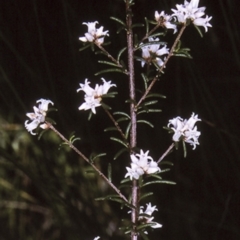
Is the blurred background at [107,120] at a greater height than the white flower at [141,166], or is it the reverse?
the blurred background at [107,120]

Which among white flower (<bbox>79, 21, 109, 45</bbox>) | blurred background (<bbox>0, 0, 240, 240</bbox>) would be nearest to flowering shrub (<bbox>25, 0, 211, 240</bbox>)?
white flower (<bbox>79, 21, 109, 45</bbox>)

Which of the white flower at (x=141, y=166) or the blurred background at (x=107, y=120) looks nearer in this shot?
the white flower at (x=141, y=166)

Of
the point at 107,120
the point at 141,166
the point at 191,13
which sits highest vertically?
the point at 107,120

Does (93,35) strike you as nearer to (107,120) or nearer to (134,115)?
(134,115)

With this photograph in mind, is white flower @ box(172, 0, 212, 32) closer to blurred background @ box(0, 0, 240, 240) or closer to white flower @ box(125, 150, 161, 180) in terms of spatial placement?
white flower @ box(125, 150, 161, 180)

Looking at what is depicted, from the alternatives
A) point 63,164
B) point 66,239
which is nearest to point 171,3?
point 63,164

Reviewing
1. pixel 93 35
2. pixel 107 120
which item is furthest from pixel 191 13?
pixel 107 120

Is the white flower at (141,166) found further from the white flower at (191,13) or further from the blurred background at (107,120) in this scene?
the blurred background at (107,120)

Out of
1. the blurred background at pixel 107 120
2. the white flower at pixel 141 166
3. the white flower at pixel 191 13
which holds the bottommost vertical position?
the white flower at pixel 141 166

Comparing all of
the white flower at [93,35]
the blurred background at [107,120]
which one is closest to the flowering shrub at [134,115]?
the white flower at [93,35]
